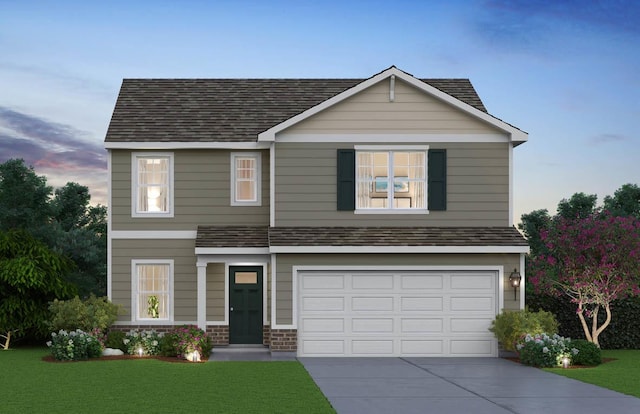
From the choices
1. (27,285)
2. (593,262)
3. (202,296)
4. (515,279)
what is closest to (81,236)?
(27,285)

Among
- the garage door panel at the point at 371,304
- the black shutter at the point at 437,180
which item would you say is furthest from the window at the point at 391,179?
the garage door panel at the point at 371,304

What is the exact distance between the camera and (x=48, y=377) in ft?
58.1

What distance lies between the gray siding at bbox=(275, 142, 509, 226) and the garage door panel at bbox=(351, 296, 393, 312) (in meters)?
2.04

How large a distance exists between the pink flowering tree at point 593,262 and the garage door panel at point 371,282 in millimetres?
4299

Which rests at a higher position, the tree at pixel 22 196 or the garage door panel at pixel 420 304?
the tree at pixel 22 196

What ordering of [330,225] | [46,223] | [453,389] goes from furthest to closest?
1. [46,223]
2. [330,225]
3. [453,389]

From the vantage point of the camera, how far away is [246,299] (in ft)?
79.5

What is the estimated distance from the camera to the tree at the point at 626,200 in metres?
44.3

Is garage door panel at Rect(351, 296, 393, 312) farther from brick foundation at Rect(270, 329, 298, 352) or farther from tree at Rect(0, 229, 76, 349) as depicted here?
tree at Rect(0, 229, 76, 349)

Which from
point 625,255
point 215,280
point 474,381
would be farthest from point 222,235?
point 625,255

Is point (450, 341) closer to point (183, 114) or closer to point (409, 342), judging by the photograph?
point (409, 342)

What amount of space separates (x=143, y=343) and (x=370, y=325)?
602 centimetres

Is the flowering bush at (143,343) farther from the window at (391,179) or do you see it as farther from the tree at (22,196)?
the tree at (22,196)

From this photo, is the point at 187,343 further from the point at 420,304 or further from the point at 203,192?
the point at 420,304
